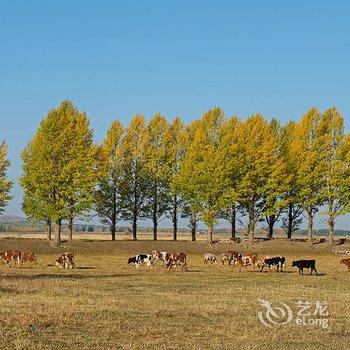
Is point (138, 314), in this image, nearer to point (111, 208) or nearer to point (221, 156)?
point (221, 156)

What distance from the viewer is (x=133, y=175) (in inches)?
2874

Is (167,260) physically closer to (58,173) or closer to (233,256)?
(233,256)

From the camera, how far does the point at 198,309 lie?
2098 cm

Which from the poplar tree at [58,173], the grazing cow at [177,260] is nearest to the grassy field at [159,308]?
the grazing cow at [177,260]

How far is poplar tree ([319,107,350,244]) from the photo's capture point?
6950 cm

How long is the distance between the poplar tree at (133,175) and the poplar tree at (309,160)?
17.9m

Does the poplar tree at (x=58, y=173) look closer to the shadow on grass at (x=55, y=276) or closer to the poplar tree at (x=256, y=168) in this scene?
the poplar tree at (x=256, y=168)

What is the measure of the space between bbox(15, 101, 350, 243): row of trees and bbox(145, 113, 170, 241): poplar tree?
12 centimetres

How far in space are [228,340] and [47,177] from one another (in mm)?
47694

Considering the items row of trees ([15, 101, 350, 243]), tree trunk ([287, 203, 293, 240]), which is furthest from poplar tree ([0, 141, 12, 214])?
tree trunk ([287, 203, 293, 240])

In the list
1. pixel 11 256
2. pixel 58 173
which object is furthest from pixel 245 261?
pixel 58 173

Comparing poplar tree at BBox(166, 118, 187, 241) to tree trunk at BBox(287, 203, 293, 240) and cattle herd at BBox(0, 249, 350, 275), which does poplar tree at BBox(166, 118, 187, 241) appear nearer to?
tree trunk at BBox(287, 203, 293, 240)

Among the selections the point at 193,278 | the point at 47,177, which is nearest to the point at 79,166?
the point at 47,177

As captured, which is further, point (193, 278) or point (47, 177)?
point (47, 177)
